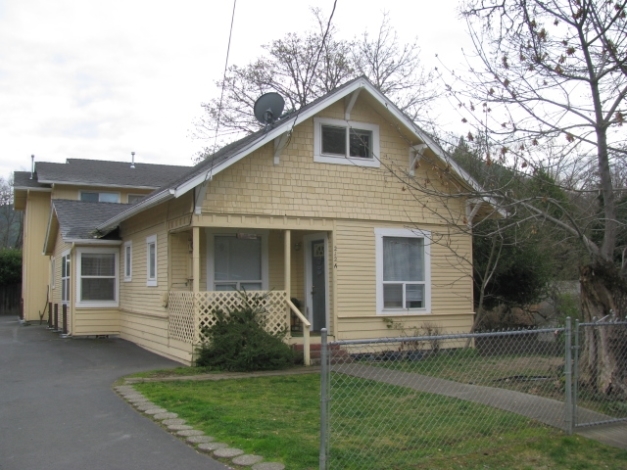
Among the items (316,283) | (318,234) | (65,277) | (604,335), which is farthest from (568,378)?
(65,277)

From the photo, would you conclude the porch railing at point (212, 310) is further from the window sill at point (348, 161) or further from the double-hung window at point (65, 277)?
the double-hung window at point (65, 277)

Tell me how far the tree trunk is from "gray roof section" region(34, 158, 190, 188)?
20008 mm

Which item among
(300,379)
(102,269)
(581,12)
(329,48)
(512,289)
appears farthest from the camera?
(329,48)

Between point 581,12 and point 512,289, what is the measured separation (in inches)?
447

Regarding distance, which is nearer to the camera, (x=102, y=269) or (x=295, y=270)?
(x=295, y=270)

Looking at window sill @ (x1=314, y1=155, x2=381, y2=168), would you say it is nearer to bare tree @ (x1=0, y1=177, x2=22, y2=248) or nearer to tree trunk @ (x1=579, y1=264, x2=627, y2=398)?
tree trunk @ (x1=579, y1=264, x2=627, y2=398)

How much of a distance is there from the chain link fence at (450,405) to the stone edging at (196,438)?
0.75 m

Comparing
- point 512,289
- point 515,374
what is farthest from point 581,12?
point 512,289

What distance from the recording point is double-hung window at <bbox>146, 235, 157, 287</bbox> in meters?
16.1

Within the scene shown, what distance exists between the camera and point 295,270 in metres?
16.6

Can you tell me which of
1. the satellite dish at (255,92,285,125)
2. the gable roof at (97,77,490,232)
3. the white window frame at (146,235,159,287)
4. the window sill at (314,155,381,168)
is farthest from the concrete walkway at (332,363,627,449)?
the satellite dish at (255,92,285,125)

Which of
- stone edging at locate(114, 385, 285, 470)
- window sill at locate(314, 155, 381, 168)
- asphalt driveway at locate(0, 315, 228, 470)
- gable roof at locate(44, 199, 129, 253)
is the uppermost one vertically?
window sill at locate(314, 155, 381, 168)

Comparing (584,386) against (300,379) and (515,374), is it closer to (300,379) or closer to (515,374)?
(515,374)

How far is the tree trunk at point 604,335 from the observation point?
9383 millimetres
